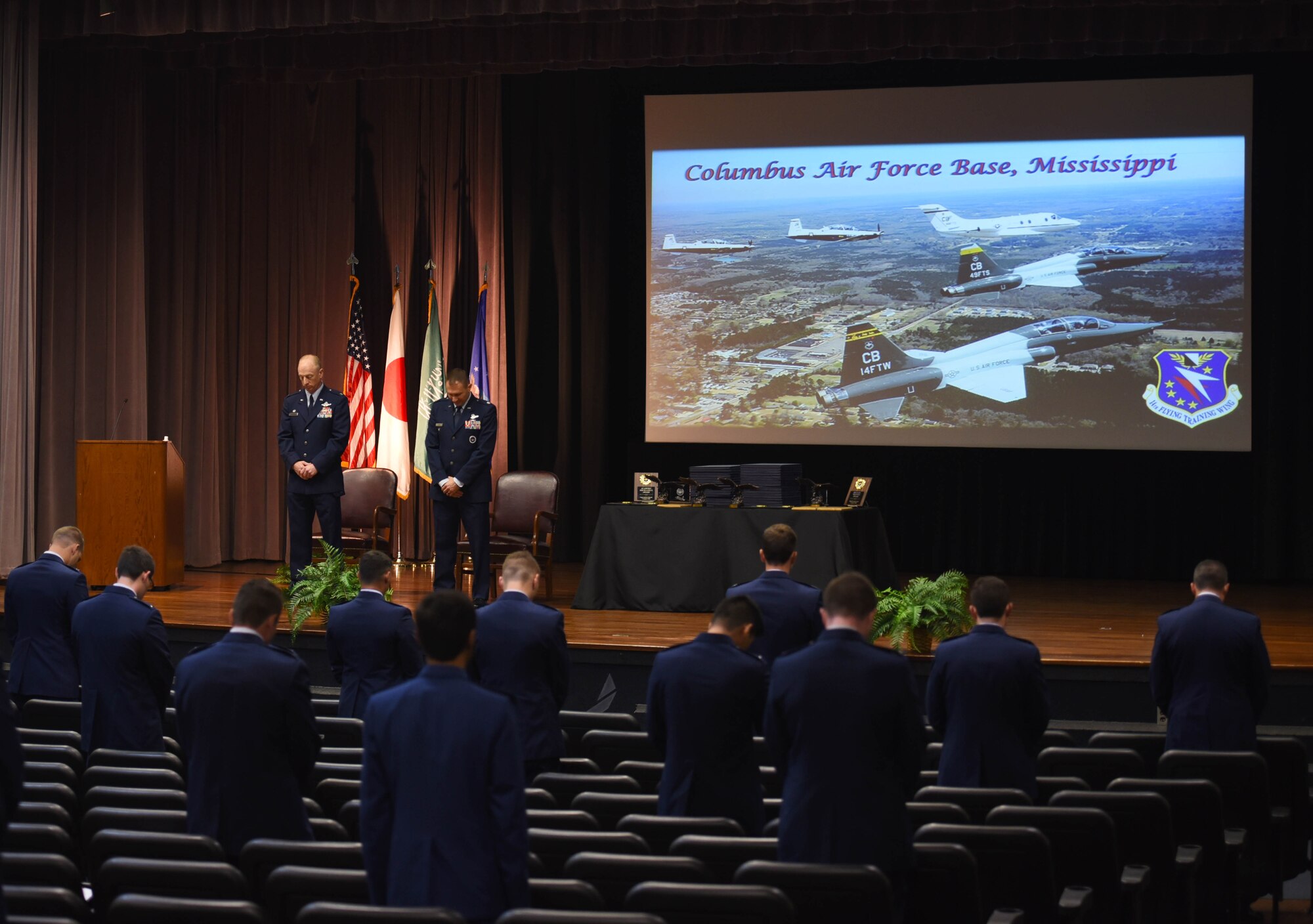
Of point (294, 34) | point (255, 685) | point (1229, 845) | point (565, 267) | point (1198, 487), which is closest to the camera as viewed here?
point (255, 685)

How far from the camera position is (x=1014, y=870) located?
11.0 ft

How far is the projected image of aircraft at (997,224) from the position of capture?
11031 millimetres

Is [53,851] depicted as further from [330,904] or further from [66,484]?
[66,484]

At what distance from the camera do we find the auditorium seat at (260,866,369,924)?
9.36 ft

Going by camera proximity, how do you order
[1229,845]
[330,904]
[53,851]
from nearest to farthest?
[330,904] → [53,851] → [1229,845]

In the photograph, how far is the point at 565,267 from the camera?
12.4 m

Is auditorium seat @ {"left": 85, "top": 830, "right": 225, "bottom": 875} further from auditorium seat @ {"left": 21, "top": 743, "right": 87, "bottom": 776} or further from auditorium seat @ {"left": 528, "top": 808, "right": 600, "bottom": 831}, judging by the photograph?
auditorium seat @ {"left": 21, "top": 743, "right": 87, "bottom": 776}

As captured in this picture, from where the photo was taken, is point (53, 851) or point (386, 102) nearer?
point (53, 851)

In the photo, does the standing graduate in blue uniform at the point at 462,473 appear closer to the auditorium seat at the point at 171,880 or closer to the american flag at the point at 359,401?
the american flag at the point at 359,401

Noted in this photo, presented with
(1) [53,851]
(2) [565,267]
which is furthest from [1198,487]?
(1) [53,851]

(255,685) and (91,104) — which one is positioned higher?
(91,104)

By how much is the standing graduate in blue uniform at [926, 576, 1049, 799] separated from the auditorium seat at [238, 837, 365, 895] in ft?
6.77

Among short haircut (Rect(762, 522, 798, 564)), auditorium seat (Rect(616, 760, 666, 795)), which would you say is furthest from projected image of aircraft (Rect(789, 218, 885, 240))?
auditorium seat (Rect(616, 760, 666, 795))

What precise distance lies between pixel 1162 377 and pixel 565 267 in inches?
197
